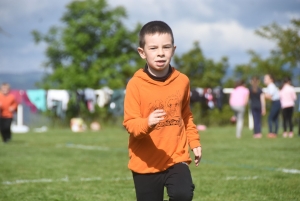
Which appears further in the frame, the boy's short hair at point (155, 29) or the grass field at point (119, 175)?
the grass field at point (119, 175)

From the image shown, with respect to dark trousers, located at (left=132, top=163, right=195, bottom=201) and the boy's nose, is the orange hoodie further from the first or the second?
the boy's nose

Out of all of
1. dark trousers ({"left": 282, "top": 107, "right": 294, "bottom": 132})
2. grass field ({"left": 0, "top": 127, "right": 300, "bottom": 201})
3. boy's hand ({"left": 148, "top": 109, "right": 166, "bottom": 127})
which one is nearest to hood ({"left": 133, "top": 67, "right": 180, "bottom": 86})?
boy's hand ({"left": 148, "top": 109, "right": 166, "bottom": 127})

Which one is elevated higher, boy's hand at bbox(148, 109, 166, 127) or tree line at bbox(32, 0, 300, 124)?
tree line at bbox(32, 0, 300, 124)

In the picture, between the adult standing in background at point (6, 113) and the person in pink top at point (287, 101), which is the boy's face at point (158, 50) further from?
the person in pink top at point (287, 101)

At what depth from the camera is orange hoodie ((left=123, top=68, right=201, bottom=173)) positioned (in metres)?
5.25

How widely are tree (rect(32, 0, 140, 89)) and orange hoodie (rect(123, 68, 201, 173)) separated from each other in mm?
57381

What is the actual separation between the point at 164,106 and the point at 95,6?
63713 millimetres

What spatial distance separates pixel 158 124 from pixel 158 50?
1.99ft

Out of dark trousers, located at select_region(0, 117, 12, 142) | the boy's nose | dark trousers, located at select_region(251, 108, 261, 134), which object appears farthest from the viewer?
dark trousers, located at select_region(251, 108, 261, 134)

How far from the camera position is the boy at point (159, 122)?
5.17 m

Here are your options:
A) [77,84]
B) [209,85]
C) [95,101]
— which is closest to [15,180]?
[95,101]

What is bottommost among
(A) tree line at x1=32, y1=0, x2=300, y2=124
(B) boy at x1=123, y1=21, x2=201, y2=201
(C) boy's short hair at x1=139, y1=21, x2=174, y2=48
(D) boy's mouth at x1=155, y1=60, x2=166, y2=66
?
(B) boy at x1=123, y1=21, x2=201, y2=201

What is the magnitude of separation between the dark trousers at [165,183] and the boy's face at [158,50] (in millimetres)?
824

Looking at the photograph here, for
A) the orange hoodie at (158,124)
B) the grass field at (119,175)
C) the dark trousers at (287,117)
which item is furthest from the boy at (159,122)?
the dark trousers at (287,117)
